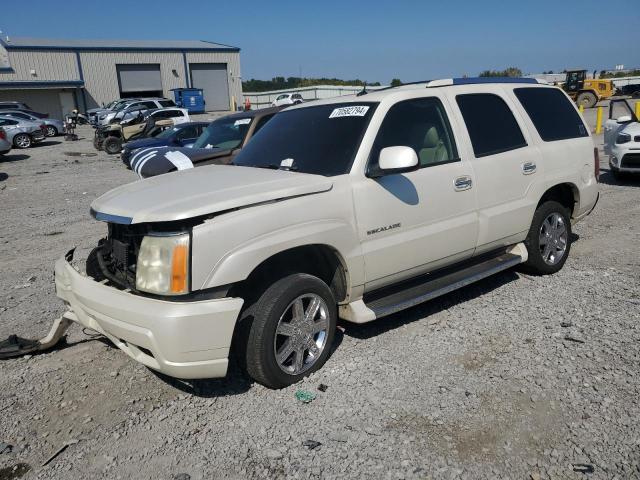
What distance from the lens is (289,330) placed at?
11.5 ft

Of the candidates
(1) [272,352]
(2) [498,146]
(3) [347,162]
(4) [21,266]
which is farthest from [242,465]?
(4) [21,266]

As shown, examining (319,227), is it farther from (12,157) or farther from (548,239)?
(12,157)

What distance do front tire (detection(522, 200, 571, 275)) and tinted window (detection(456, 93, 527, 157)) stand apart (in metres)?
0.77

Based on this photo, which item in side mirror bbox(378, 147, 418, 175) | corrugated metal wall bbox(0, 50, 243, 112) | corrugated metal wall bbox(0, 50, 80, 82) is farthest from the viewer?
corrugated metal wall bbox(0, 50, 243, 112)

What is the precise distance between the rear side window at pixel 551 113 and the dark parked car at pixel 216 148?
441 cm

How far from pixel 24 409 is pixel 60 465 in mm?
755

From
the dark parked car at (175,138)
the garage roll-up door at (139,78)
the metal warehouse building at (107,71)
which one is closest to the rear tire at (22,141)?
the dark parked car at (175,138)

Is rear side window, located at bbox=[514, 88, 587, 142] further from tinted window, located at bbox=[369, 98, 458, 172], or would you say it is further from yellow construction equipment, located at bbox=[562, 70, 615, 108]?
yellow construction equipment, located at bbox=[562, 70, 615, 108]

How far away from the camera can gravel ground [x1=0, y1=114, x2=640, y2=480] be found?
284 cm

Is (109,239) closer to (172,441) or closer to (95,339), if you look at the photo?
(95,339)

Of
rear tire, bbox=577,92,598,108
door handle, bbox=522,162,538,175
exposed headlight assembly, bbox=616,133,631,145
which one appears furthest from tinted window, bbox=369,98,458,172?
rear tire, bbox=577,92,598,108

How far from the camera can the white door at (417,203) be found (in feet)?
12.5

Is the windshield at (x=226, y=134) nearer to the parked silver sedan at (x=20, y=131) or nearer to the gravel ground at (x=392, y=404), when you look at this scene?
the gravel ground at (x=392, y=404)

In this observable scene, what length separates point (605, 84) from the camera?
35.4 meters
